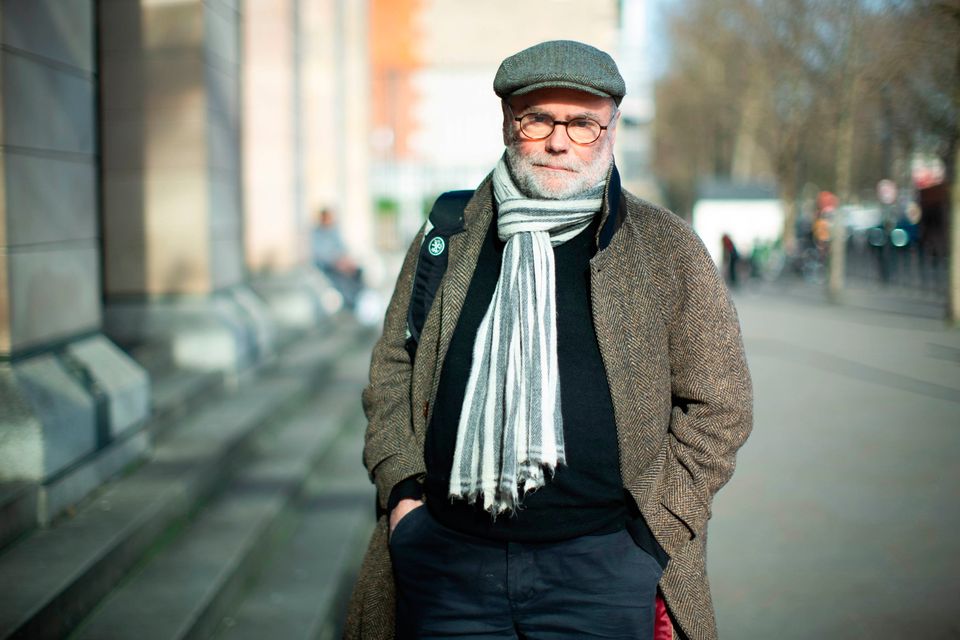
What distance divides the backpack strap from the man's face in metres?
0.25

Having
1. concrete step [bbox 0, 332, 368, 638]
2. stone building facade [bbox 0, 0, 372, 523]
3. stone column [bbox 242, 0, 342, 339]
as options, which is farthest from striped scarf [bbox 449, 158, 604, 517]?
stone column [bbox 242, 0, 342, 339]

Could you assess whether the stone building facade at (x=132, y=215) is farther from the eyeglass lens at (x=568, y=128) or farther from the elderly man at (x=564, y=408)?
the eyeglass lens at (x=568, y=128)

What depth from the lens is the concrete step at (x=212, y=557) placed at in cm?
410

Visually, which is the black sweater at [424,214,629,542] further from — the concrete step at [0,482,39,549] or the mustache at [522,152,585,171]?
the concrete step at [0,482,39,549]

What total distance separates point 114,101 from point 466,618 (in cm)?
684

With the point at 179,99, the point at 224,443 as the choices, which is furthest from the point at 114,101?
the point at 224,443

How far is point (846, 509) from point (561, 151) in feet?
14.6

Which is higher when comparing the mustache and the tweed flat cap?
the tweed flat cap

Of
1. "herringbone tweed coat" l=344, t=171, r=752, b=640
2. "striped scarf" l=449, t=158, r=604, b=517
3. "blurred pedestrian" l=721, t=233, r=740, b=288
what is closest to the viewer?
"striped scarf" l=449, t=158, r=604, b=517

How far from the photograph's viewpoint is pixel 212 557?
4.87m

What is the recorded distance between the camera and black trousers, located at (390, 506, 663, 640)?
2.35m

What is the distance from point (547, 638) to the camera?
2.36 metres

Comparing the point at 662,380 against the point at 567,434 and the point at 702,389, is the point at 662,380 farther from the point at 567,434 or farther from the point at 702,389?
the point at 567,434

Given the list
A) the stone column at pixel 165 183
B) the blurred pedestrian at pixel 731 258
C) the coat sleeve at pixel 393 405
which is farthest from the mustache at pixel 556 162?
the blurred pedestrian at pixel 731 258
